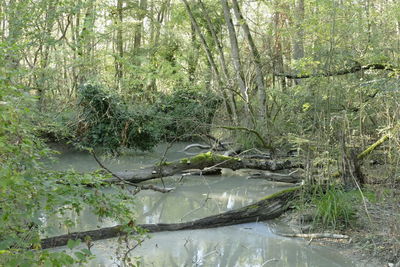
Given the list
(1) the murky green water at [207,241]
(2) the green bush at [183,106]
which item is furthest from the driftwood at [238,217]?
(2) the green bush at [183,106]

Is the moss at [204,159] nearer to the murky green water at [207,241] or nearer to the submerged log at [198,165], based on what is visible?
the submerged log at [198,165]

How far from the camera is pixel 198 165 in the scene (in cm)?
948

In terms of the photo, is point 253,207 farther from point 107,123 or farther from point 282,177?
point 107,123

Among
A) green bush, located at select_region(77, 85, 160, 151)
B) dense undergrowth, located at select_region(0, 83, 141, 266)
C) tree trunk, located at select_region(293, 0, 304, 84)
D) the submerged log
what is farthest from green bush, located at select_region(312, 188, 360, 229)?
tree trunk, located at select_region(293, 0, 304, 84)

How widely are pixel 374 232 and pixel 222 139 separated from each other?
7.06 meters

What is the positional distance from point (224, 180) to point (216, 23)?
10.6m

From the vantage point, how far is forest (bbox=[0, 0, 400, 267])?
3.24 meters

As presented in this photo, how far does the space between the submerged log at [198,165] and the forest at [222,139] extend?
30mm

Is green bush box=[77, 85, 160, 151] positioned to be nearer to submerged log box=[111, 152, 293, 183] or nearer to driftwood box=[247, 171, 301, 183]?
submerged log box=[111, 152, 293, 183]

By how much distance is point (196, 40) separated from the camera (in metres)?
19.9

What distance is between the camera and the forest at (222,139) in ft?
10.6

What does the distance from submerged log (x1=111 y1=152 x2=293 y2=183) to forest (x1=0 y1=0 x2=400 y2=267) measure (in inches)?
1.2

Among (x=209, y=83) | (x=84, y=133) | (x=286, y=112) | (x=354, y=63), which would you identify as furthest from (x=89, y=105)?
(x=354, y=63)

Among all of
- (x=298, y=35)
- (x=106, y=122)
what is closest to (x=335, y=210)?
(x=298, y=35)
